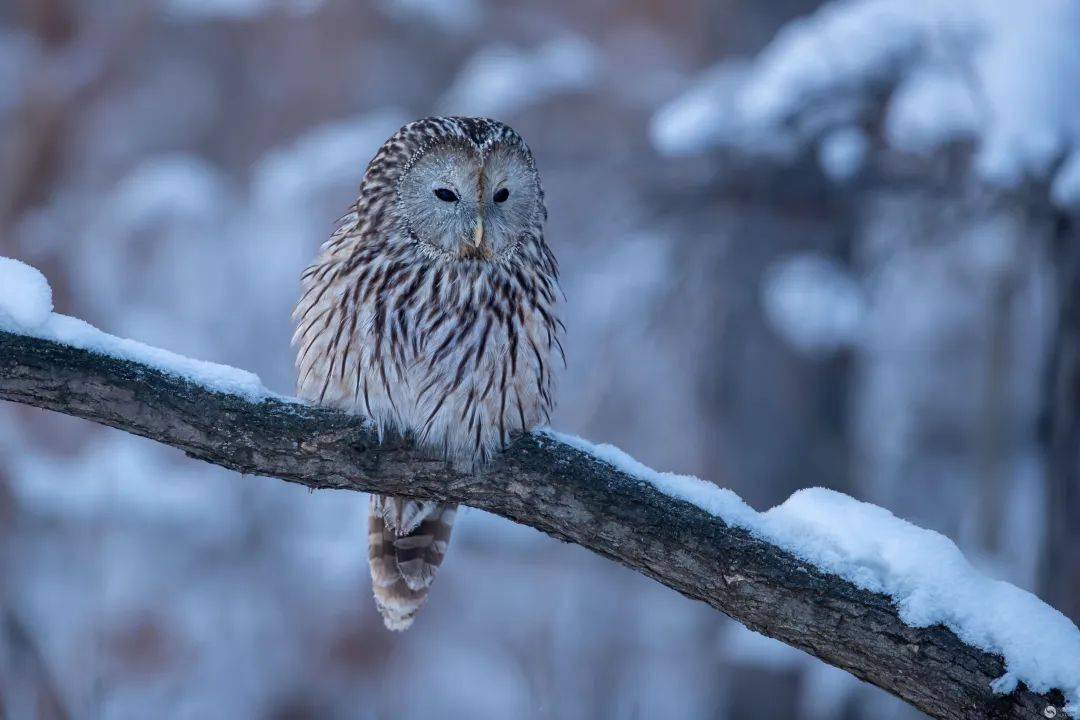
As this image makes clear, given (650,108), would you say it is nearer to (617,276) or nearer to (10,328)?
(617,276)

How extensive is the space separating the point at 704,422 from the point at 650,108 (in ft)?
17.7

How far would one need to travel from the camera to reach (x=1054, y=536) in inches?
165

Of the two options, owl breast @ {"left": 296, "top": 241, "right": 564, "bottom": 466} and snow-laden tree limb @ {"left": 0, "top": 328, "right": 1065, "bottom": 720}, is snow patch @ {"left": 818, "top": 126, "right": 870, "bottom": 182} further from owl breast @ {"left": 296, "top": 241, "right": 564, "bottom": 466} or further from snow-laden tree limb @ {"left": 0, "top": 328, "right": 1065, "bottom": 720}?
snow-laden tree limb @ {"left": 0, "top": 328, "right": 1065, "bottom": 720}

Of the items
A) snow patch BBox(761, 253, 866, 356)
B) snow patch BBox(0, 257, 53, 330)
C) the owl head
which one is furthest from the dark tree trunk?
snow patch BBox(0, 257, 53, 330)

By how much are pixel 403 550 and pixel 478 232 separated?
108cm

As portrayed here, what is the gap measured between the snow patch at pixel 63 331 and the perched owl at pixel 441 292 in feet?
1.72

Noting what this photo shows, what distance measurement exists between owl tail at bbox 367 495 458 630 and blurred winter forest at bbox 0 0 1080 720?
0.99 metres

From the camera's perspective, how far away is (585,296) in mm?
6703

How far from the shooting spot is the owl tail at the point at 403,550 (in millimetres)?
3484

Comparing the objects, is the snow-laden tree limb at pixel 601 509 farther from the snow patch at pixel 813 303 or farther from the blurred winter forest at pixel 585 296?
the snow patch at pixel 813 303

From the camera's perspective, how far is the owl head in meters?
3.11

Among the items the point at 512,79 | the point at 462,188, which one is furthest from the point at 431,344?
the point at 512,79

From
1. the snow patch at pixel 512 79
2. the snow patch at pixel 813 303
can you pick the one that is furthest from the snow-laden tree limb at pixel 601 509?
the snow patch at pixel 512 79

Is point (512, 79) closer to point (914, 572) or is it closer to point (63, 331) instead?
point (63, 331)
